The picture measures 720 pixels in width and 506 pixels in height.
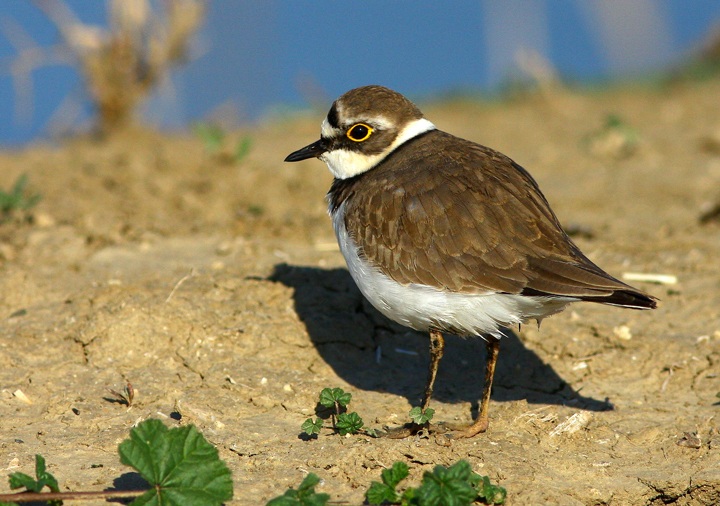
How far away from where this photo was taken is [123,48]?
351 inches

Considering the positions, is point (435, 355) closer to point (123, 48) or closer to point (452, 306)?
point (452, 306)

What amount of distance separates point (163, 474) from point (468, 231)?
6.04 feet

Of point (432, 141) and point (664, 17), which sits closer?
point (432, 141)

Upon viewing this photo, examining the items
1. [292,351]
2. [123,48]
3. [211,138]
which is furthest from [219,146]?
[292,351]

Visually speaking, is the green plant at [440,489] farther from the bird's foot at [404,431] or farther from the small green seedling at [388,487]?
the bird's foot at [404,431]

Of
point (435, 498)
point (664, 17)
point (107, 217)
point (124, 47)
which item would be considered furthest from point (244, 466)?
point (664, 17)

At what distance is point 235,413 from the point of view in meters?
4.38

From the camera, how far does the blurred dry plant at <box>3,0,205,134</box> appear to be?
8.79 metres

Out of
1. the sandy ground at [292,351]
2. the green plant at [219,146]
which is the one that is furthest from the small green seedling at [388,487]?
the green plant at [219,146]

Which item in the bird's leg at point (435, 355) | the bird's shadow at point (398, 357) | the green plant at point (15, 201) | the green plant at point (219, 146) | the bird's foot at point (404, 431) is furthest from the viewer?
the green plant at point (219, 146)

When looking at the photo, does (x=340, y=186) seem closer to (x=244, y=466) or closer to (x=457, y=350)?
(x=457, y=350)

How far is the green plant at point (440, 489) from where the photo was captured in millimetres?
3465

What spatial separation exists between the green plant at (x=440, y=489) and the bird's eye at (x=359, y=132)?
6.76 ft

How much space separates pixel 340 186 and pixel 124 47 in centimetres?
483
